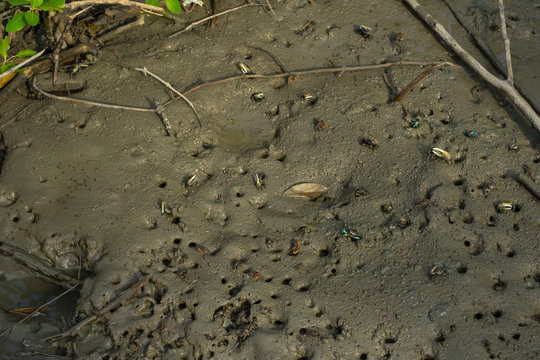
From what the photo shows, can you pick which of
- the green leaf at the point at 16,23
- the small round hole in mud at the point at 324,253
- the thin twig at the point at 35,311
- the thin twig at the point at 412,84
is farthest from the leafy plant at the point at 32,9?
the thin twig at the point at 412,84

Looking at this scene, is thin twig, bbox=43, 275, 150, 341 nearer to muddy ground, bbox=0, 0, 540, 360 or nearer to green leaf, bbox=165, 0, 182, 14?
muddy ground, bbox=0, 0, 540, 360

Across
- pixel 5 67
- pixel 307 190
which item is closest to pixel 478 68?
pixel 307 190

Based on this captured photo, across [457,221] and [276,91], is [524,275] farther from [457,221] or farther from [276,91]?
[276,91]

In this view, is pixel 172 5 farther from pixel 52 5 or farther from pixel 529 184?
pixel 529 184

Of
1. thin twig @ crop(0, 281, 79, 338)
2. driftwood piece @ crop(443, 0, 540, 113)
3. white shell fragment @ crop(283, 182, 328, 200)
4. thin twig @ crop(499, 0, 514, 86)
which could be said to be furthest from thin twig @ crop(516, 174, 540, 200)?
thin twig @ crop(0, 281, 79, 338)

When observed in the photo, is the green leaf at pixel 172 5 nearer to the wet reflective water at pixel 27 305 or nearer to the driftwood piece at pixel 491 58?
the wet reflective water at pixel 27 305
